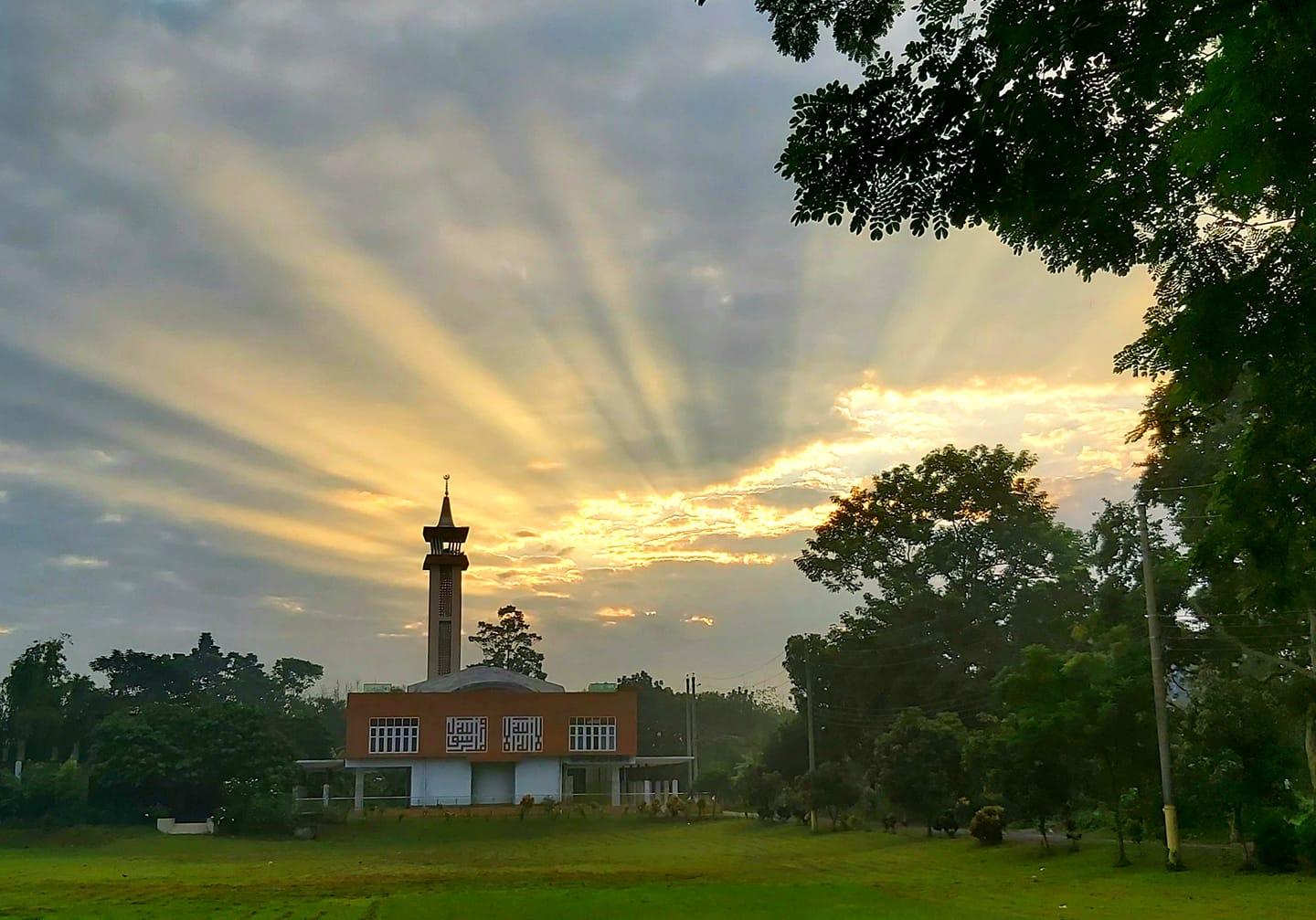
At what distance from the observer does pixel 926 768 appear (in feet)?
130

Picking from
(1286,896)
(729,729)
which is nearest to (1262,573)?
(1286,896)

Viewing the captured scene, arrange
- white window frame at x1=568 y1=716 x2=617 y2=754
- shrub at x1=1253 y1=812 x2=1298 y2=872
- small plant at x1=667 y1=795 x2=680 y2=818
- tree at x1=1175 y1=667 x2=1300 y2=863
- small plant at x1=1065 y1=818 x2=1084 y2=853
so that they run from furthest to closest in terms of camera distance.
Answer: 1. white window frame at x1=568 y1=716 x2=617 y2=754
2. small plant at x1=667 y1=795 x2=680 y2=818
3. small plant at x1=1065 y1=818 x2=1084 y2=853
4. tree at x1=1175 y1=667 x2=1300 y2=863
5. shrub at x1=1253 y1=812 x2=1298 y2=872

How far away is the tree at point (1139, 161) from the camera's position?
311 inches

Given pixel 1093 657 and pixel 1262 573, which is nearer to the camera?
pixel 1262 573

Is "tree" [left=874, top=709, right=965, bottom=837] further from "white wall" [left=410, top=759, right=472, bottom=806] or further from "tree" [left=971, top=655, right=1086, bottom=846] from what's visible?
"white wall" [left=410, top=759, right=472, bottom=806]

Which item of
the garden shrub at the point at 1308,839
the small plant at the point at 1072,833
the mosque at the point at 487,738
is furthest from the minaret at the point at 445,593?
the garden shrub at the point at 1308,839

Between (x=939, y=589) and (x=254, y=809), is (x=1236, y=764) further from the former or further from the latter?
(x=254, y=809)

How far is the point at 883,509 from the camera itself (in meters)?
58.6

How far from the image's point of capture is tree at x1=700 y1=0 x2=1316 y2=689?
25.9 feet

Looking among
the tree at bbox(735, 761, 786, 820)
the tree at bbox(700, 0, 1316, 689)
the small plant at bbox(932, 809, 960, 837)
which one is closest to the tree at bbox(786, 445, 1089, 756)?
the tree at bbox(735, 761, 786, 820)

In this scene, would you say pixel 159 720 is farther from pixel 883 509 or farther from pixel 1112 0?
pixel 1112 0

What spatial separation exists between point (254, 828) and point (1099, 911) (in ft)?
135

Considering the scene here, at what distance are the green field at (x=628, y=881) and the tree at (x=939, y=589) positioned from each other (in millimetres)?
10863

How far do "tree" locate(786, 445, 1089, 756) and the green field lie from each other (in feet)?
35.6
